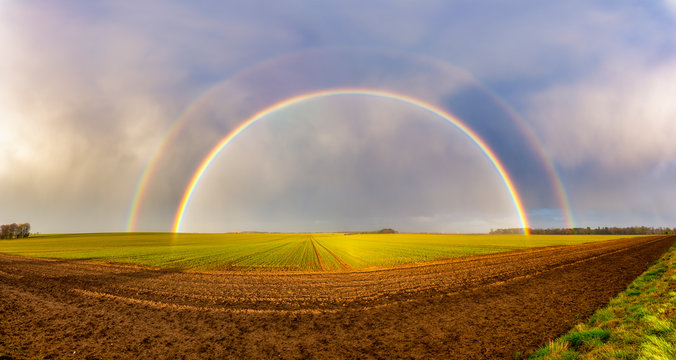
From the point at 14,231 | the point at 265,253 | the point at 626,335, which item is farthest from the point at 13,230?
the point at 626,335

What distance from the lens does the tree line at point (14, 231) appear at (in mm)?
126312

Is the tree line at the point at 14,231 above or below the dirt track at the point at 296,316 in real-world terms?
below

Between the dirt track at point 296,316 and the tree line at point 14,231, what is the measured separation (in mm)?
177567

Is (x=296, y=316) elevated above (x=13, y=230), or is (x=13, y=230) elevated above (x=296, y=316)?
(x=296, y=316)

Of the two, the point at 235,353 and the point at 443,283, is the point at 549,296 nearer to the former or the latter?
the point at 443,283

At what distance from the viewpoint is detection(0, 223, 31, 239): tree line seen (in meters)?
126

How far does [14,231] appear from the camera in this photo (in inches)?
5128

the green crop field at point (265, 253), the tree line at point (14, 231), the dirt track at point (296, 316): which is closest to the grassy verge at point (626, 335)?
the dirt track at point (296, 316)

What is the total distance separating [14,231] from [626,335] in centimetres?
21070

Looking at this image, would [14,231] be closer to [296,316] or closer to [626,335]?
[296,316]

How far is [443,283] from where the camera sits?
1614 centimetres

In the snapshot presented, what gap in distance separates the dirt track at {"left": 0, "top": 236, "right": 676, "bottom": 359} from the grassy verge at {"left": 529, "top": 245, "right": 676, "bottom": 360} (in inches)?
32.0

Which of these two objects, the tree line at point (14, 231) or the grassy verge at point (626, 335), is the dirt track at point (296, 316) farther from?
the tree line at point (14, 231)

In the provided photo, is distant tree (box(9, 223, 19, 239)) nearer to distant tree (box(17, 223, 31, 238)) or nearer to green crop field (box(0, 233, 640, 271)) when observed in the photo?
distant tree (box(17, 223, 31, 238))
